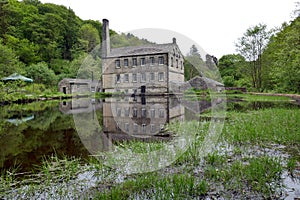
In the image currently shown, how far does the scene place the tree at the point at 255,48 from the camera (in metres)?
30.0

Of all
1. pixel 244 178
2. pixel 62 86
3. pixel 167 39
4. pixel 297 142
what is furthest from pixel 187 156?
pixel 62 86

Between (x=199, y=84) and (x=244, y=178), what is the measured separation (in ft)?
83.8

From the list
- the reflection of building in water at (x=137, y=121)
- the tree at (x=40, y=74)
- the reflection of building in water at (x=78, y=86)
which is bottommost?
the reflection of building in water at (x=137, y=121)

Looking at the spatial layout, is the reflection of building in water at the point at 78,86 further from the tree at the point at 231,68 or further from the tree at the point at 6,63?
the tree at the point at 231,68

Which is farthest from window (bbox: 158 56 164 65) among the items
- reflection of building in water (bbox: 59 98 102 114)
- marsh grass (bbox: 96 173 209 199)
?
marsh grass (bbox: 96 173 209 199)

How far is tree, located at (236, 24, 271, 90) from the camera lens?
3003 centimetres

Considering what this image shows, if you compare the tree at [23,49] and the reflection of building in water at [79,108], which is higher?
the tree at [23,49]

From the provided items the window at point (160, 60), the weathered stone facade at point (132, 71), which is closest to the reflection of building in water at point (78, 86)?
the weathered stone facade at point (132, 71)

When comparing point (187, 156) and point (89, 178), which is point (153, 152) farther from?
point (89, 178)

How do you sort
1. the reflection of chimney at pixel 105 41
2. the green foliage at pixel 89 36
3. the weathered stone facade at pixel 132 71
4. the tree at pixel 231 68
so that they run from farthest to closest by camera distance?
the green foliage at pixel 89 36, the reflection of chimney at pixel 105 41, the tree at pixel 231 68, the weathered stone facade at pixel 132 71

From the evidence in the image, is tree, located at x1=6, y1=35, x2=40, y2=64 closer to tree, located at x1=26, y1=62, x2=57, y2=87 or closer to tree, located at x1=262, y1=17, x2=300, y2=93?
tree, located at x1=26, y1=62, x2=57, y2=87

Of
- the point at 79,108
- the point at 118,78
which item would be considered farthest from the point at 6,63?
the point at 79,108

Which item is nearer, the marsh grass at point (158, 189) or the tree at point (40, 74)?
the marsh grass at point (158, 189)

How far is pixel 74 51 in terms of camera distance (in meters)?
52.4
